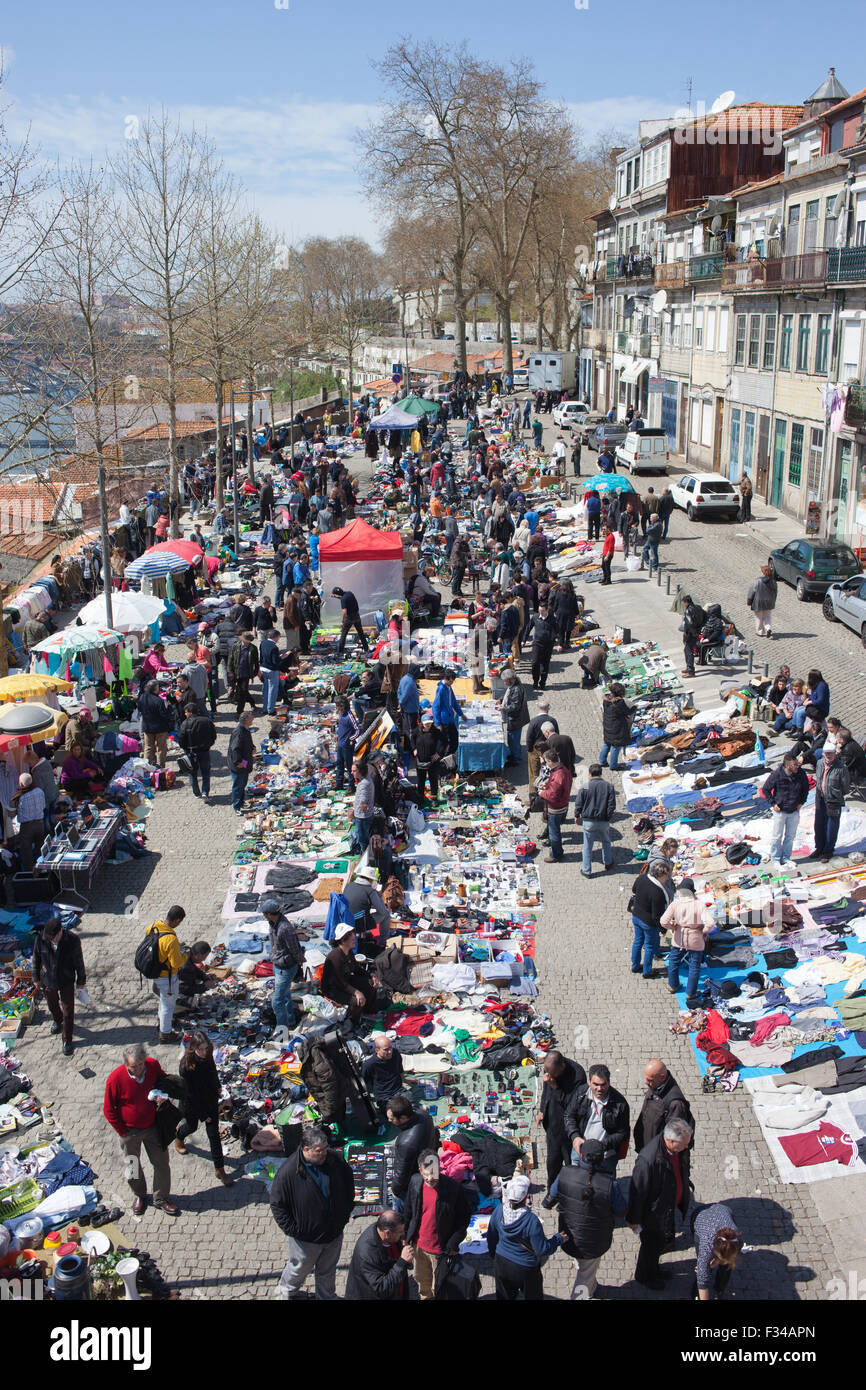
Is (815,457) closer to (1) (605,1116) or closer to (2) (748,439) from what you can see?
(2) (748,439)

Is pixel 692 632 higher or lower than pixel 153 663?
higher

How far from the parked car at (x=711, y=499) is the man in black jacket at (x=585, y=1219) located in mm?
26677

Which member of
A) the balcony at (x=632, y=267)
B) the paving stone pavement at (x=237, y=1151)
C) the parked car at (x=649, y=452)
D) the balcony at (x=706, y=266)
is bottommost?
the paving stone pavement at (x=237, y=1151)

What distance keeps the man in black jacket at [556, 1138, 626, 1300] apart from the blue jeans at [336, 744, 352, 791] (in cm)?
888

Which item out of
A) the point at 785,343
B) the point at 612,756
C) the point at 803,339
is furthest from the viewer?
the point at 785,343

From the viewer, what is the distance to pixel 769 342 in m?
33.9

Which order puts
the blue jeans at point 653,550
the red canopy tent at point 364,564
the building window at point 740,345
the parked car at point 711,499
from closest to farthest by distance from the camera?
the red canopy tent at point 364,564 → the blue jeans at point 653,550 → the parked car at point 711,499 → the building window at point 740,345

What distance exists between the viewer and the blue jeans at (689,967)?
1048 centimetres

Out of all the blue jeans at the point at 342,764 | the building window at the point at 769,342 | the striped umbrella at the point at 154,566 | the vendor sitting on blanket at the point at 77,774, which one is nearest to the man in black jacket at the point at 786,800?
the blue jeans at the point at 342,764

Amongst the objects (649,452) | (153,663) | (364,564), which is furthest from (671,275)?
(153,663)

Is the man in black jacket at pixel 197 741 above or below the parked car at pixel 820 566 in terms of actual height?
below

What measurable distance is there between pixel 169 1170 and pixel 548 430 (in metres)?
46.2

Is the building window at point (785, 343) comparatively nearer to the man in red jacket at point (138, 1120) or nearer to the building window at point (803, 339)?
the building window at point (803, 339)

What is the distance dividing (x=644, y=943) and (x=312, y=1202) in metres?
5.04
